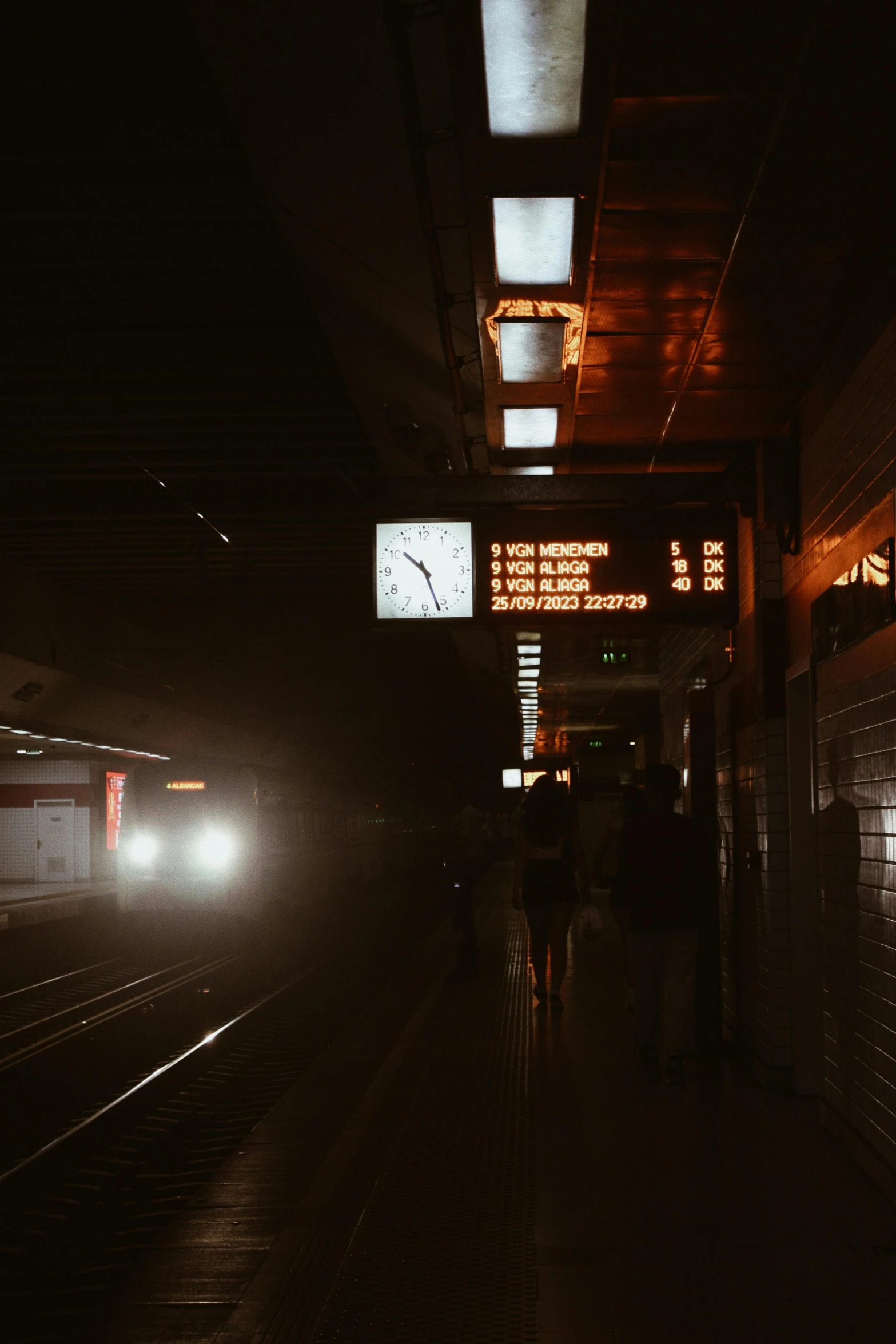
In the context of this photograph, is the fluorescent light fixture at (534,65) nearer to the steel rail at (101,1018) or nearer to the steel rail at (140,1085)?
the steel rail at (140,1085)

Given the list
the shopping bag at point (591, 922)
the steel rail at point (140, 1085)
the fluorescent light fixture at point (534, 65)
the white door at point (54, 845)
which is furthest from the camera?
the white door at point (54, 845)

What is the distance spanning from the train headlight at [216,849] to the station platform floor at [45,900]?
142 inches

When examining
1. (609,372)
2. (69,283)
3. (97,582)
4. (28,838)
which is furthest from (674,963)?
(28,838)

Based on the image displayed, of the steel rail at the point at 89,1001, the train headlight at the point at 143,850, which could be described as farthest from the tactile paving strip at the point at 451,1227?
the train headlight at the point at 143,850

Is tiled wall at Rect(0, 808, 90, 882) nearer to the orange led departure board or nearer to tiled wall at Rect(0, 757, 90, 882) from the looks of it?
tiled wall at Rect(0, 757, 90, 882)

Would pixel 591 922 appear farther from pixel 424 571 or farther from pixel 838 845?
pixel 838 845

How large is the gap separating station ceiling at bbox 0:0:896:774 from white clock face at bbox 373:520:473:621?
38cm

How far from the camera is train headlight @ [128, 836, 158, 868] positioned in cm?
2219

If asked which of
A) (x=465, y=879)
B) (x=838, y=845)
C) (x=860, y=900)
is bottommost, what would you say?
(x=465, y=879)

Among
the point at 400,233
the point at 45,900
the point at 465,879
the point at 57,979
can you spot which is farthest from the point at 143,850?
the point at 400,233

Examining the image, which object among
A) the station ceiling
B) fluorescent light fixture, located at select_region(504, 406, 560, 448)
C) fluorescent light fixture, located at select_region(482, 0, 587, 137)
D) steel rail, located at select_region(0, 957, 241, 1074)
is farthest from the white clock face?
steel rail, located at select_region(0, 957, 241, 1074)

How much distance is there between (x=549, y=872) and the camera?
10.5 meters

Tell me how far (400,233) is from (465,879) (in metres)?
7.41

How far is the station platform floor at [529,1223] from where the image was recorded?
4.09 meters
